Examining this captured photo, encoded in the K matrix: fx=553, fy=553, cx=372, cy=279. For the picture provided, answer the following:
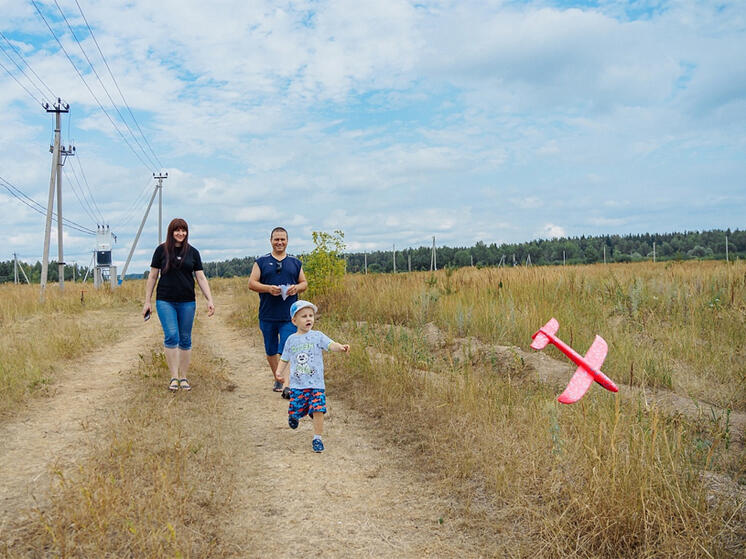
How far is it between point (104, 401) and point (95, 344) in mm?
4735

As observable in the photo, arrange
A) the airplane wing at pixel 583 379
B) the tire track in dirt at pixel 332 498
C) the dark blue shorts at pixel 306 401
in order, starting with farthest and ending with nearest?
the dark blue shorts at pixel 306 401
the tire track in dirt at pixel 332 498
the airplane wing at pixel 583 379

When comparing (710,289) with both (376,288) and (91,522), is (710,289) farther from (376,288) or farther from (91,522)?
(91,522)

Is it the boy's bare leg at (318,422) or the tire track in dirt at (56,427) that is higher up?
the boy's bare leg at (318,422)

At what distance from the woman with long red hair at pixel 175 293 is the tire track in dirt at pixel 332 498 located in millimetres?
1266

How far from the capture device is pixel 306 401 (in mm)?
5234

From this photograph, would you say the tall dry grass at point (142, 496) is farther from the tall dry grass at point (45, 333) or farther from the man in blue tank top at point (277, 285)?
the tall dry grass at point (45, 333)

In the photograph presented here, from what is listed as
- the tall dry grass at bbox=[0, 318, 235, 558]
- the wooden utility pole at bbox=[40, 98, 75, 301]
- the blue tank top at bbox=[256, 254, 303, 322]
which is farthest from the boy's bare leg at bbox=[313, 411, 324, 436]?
the wooden utility pole at bbox=[40, 98, 75, 301]

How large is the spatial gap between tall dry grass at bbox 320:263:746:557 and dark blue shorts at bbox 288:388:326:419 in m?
0.81

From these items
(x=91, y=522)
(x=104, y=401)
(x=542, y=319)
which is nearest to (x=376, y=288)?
(x=542, y=319)

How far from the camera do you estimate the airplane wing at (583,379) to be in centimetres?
243

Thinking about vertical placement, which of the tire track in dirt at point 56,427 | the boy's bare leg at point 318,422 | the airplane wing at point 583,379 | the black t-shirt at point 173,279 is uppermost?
the black t-shirt at point 173,279

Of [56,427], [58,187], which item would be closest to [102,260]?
[58,187]

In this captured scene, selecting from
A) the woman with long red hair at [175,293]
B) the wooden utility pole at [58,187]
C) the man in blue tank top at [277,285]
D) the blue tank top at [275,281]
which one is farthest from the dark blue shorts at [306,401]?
the wooden utility pole at [58,187]

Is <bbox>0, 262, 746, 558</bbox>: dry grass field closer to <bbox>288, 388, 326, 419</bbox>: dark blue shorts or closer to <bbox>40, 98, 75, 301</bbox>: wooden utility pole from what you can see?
<bbox>288, 388, 326, 419</bbox>: dark blue shorts
